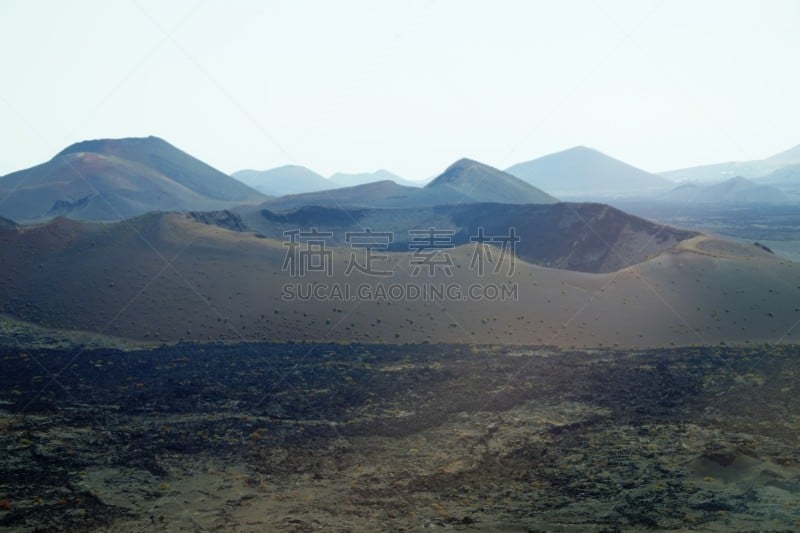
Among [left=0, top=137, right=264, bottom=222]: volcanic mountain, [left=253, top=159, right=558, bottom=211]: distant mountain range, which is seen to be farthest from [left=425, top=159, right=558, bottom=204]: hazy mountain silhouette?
[left=0, top=137, right=264, bottom=222]: volcanic mountain

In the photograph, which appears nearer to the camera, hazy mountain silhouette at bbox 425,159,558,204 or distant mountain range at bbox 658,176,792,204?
hazy mountain silhouette at bbox 425,159,558,204

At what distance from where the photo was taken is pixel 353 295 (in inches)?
1250

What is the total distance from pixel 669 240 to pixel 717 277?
14.1 m

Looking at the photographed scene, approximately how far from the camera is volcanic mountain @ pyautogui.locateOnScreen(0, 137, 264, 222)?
80.7 m

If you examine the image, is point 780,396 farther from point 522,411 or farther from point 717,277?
point 717,277

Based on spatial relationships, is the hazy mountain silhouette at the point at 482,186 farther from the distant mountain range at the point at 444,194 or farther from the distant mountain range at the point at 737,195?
the distant mountain range at the point at 737,195

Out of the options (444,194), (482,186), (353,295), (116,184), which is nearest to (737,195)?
(482,186)

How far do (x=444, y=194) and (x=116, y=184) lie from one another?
44525 millimetres

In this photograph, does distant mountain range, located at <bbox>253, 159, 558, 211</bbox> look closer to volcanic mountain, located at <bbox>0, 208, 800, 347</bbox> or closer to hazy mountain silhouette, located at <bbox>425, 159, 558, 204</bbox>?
hazy mountain silhouette, located at <bbox>425, 159, 558, 204</bbox>

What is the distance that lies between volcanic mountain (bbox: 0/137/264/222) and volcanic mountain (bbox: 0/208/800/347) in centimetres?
4327

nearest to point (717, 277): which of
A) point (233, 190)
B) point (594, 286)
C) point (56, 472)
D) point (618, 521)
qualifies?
point (594, 286)

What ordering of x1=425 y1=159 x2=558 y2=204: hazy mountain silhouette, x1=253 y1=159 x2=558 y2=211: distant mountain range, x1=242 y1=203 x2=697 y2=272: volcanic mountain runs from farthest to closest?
1. x1=425 y1=159 x2=558 y2=204: hazy mountain silhouette
2. x1=253 y1=159 x2=558 y2=211: distant mountain range
3. x1=242 y1=203 x2=697 y2=272: volcanic mountain

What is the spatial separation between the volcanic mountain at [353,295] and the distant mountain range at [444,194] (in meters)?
46.3

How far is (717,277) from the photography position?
3256 centimetres
